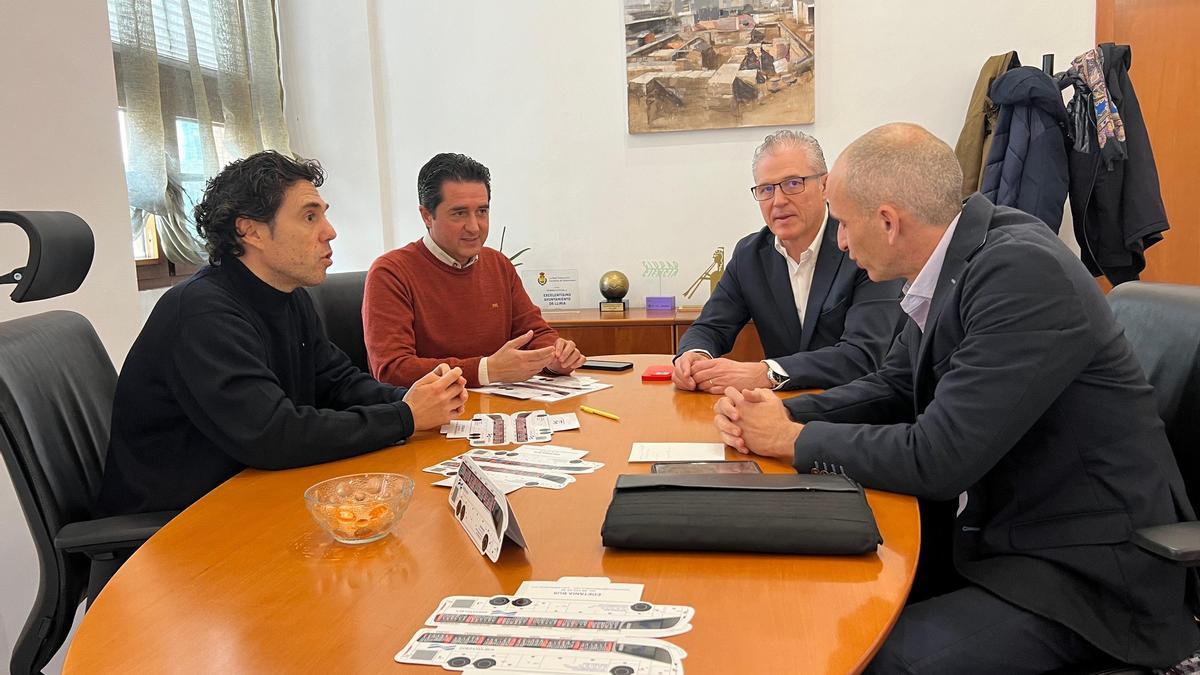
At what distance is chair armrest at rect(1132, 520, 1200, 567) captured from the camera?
3.99ft

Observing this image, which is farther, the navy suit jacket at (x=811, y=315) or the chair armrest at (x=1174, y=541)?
the navy suit jacket at (x=811, y=315)

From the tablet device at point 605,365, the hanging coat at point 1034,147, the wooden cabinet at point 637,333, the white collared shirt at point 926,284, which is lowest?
the wooden cabinet at point 637,333

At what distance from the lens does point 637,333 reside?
4.18 meters

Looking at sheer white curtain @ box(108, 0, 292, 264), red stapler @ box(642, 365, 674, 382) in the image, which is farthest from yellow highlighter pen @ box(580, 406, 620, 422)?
sheer white curtain @ box(108, 0, 292, 264)

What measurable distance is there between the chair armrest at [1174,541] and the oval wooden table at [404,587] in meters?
0.33

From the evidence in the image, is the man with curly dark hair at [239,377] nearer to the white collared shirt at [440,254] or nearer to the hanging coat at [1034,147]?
the white collared shirt at [440,254]

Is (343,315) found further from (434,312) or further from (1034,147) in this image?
(1034,147)

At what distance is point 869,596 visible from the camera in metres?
1.07

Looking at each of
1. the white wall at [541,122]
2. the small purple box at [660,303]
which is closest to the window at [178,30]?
the white wall at [541,122]

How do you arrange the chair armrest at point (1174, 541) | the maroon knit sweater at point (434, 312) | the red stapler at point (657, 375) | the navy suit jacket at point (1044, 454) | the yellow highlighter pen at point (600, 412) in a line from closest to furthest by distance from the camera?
the chair armrest at point (1174, 541) < the navy suit jacket at point (1044, 454) < the yellow highlighter pen at point (600, 412) < the red stapler at point (657, 375) < the maroon knit sweater at point (434, 312)

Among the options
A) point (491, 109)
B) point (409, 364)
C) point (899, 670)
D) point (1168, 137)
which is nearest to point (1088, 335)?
point (899, 670)

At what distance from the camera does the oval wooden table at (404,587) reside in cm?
96

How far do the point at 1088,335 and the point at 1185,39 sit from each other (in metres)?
3.59

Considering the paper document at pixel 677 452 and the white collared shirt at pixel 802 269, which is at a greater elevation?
the white collared shirt at pixel 802 269
